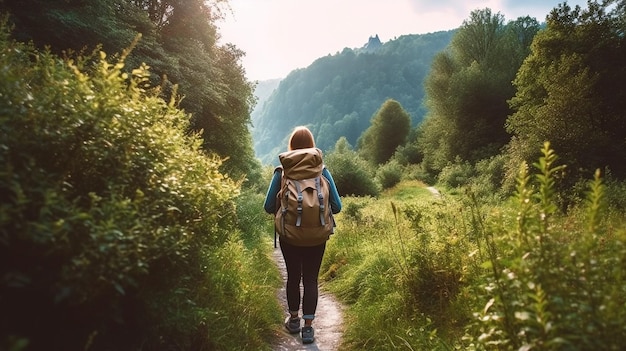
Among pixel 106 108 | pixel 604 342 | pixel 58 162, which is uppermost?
pixel 106 108

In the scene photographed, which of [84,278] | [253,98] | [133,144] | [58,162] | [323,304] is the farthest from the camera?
[253,98]

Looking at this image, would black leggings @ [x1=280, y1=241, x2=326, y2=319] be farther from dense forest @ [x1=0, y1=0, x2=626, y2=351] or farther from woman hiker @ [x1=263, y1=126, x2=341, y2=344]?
dense forest @ [x1=0, y1=0, x2=626, y2=351]

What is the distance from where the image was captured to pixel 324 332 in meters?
5.16

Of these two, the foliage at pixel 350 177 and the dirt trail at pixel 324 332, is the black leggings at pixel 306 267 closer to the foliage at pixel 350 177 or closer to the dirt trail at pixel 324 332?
the dirt trail at pixel 324 332

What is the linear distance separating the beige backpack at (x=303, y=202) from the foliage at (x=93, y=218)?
3.18ft

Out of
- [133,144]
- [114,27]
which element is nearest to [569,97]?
[114,27]

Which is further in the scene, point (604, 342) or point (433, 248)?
point (433, 248)

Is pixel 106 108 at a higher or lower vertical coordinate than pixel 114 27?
lower

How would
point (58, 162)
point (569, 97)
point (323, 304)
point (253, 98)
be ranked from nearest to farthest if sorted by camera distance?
1. point (58, 162)
2. point (323, 304)
3. point (569, 97)
4. point (253, 98)

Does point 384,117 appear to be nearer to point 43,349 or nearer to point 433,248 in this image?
point 433,248

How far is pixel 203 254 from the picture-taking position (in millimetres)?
3227

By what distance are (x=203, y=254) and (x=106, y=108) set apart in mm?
1470

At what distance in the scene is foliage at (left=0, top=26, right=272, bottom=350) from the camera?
1.74 metres

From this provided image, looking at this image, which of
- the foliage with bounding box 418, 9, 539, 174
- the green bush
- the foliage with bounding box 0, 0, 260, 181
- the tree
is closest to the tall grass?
the foliage with bounding box 0, 0, 260, 181
